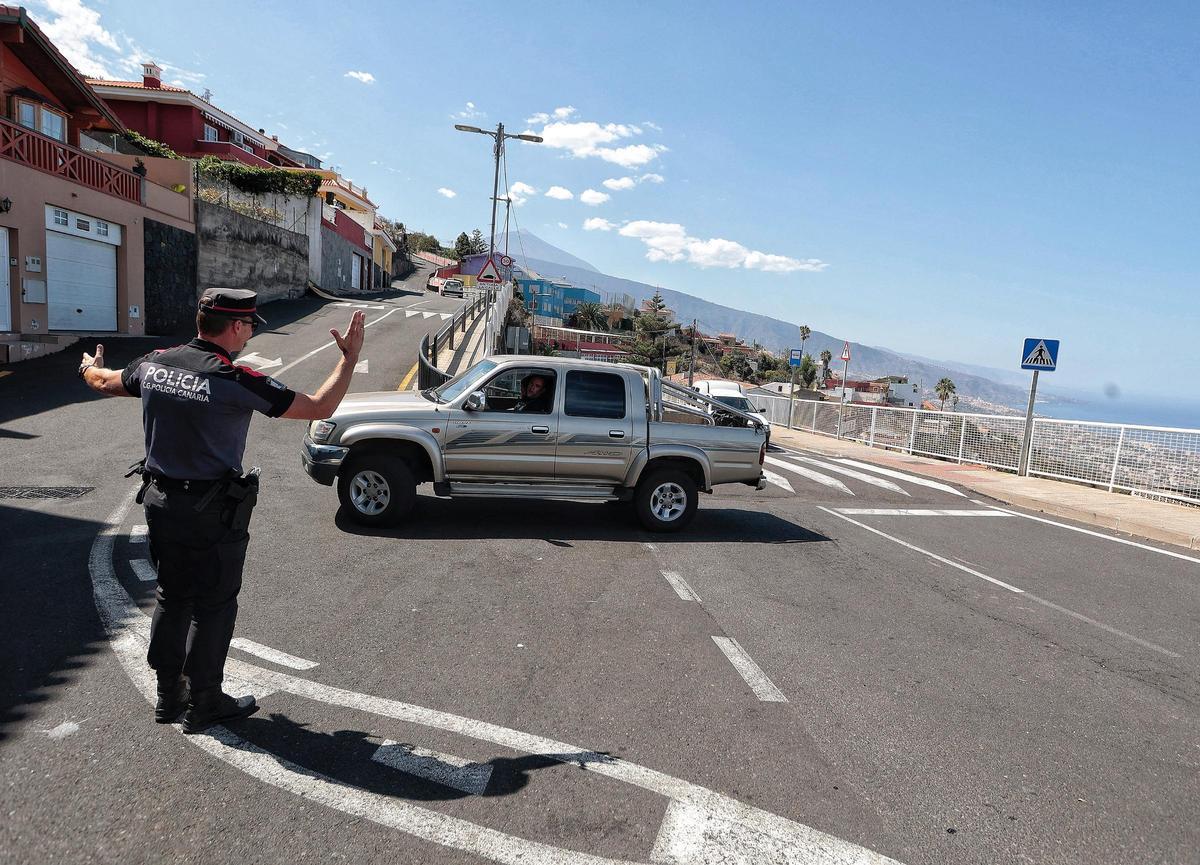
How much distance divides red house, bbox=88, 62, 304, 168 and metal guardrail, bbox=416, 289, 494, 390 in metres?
24.5

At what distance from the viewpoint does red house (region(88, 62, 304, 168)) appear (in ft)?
140

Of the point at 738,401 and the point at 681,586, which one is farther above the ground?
the point at 738,401

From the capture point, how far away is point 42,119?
854 inches

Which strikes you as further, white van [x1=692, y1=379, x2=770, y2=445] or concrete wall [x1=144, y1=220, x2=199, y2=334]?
concrete wall [x1=144, y1=220, x2=199, y2=334]

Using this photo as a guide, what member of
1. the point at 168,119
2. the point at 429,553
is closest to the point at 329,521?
the point at 429,553

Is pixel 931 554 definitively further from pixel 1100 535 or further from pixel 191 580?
pixel 191 580

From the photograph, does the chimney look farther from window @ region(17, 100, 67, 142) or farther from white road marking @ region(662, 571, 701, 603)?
white road marking @ region(662, 571, 701, 603)

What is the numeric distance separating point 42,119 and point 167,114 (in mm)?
26072

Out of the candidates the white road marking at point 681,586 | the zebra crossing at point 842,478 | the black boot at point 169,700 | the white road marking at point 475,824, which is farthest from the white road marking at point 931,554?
the black boot at point 169,700

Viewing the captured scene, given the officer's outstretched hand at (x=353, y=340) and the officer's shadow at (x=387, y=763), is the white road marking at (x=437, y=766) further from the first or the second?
the officer's outstretched hand at (x=353, y=340)

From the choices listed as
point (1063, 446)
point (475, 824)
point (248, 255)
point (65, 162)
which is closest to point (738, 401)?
point (1063, 446)

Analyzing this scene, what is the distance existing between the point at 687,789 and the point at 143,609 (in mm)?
3798

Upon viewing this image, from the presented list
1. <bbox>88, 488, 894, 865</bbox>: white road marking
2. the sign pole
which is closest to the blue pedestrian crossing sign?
the sign pole

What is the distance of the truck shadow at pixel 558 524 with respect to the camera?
24.9 feet
